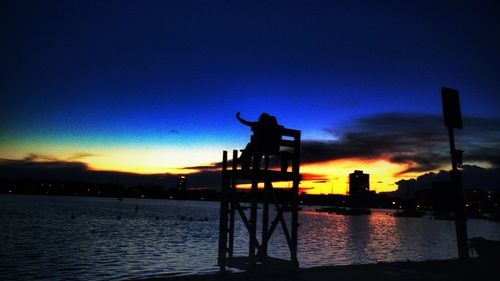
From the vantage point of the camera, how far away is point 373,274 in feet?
42.9

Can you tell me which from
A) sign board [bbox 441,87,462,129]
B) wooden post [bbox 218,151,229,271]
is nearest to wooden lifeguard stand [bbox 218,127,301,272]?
A: wooden post [bbox 218,151,229,271]

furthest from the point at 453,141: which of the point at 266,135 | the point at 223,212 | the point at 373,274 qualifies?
the point at 223,212

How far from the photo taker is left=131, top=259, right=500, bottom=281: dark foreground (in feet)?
40.9

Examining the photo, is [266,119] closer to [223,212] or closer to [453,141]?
[223,212]

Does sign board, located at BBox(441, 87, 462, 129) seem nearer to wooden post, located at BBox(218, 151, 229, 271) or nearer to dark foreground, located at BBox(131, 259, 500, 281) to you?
dark foreground, located at BBox(131, 259, 500, 281)

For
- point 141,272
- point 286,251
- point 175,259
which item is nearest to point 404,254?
point 286,251

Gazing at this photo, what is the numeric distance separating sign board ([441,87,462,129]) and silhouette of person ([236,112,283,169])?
207 inches

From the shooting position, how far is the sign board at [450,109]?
12492 mm

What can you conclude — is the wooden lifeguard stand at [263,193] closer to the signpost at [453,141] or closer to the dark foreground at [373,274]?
the dark foreground at [373,274]

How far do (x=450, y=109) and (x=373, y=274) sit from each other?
5.80 metres

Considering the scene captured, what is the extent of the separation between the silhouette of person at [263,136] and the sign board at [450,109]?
5264 millimetres

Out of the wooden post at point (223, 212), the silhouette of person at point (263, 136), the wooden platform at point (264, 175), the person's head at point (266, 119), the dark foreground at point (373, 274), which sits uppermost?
the person's head at point (266, 119)

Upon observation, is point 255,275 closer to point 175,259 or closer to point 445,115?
point 445,115

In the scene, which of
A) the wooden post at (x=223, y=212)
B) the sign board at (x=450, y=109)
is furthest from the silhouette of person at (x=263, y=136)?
the sign board at (x=450, y=109)
